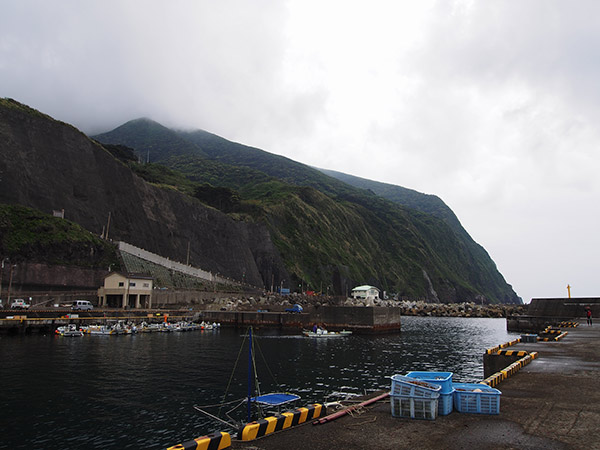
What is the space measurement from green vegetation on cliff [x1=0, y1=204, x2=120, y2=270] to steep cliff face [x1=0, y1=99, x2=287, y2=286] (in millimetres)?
7312

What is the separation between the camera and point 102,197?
278 ft

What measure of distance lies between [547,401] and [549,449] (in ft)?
15.3

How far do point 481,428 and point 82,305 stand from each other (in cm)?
6180

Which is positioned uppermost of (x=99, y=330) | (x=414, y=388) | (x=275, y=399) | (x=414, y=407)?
(x=414, y=388)

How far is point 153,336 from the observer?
168 ft

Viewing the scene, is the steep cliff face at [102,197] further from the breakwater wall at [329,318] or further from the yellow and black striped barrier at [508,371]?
the yellow and black striped barrier at [508,371]

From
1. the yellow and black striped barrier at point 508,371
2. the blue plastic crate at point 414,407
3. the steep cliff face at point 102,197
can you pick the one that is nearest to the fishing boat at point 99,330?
the steep cliff face at point 102,197

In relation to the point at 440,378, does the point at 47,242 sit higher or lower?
higher

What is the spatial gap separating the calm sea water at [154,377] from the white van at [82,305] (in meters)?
11.9

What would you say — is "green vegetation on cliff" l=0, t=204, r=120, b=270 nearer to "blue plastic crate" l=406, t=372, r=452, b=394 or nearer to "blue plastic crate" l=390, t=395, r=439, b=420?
"blue plastic crate" l=406, t=372, r=452, b=394

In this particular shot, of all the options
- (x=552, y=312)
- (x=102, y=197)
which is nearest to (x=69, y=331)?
(x=102, y=197)

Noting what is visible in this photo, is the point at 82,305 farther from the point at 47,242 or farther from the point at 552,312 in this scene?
the point at 552,312

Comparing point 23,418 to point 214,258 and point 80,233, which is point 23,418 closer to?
point 80,233

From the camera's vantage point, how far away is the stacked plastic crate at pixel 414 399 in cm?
1027
